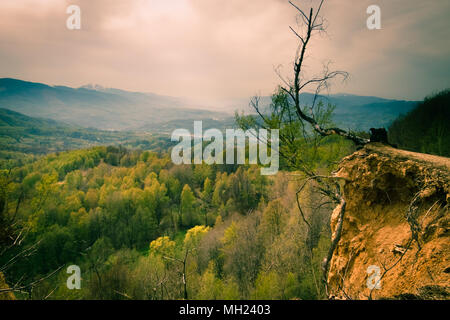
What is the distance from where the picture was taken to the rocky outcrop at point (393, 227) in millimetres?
2641

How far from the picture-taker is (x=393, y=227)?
3520mm

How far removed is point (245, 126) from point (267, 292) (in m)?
13.7

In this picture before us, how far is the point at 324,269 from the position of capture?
3.62 meters

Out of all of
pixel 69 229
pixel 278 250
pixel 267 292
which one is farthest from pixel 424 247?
pixel 69 229

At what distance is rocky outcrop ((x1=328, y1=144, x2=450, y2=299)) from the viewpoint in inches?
104
